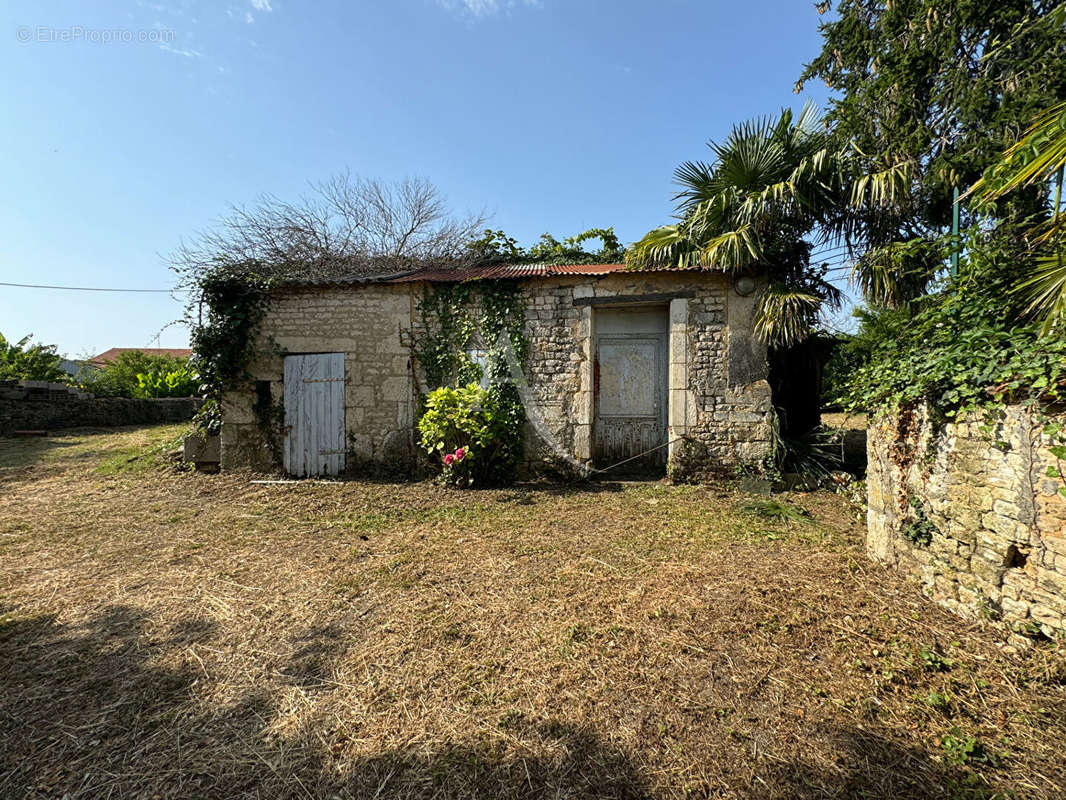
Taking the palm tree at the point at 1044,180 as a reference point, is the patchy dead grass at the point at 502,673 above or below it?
below

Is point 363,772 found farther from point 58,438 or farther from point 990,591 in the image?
point 58,438

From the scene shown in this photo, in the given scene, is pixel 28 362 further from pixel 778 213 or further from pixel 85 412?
pixel 778 213

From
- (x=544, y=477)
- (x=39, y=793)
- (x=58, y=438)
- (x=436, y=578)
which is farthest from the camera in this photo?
(x=58, y=438)

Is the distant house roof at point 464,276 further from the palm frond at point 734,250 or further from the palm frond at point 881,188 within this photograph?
the palm frond at point 881,188

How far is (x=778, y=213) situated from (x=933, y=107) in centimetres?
452

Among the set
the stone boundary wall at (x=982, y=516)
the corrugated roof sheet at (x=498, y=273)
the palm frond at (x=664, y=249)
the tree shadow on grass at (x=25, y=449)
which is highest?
the palm frond at (x=664, y=249)

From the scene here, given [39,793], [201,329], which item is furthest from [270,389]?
[39,793]

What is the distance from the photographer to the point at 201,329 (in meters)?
6.70

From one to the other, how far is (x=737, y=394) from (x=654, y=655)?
471cm

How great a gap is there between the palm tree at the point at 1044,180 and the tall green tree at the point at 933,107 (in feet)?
7.09

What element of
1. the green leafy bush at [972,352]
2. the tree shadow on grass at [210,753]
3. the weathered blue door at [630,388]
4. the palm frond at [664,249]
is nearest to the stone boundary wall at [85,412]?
the weathered blue door at [630,388]

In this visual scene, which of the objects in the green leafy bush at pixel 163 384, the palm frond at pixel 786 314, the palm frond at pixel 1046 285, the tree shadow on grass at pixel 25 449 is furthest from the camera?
the green leafy bush at pixel 163 384

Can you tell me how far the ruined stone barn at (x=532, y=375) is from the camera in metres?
6.36

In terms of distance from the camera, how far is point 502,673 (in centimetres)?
233
